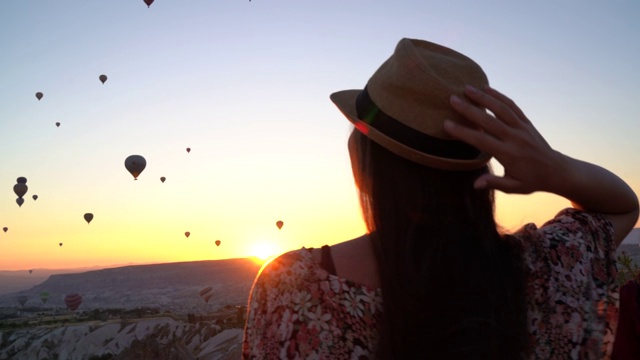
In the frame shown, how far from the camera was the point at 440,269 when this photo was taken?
1856 mm

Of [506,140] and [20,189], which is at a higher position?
[20,189]

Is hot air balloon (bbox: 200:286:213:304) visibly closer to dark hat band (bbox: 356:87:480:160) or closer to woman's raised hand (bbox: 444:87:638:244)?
dark hat band (bbox: 356:87:480:160)

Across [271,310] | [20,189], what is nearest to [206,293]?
[20,189]

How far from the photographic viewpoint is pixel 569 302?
194cm

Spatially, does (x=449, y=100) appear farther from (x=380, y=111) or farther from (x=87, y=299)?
(x=87, y=299)

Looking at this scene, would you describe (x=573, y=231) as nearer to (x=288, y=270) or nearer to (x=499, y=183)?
(x=499, y=183)

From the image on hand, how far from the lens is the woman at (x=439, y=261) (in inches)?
71.6

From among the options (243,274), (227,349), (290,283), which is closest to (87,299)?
(243,274)

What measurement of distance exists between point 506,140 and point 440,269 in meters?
0.40

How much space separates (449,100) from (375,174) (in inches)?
11.7

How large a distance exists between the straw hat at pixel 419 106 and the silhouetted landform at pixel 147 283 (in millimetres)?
98671

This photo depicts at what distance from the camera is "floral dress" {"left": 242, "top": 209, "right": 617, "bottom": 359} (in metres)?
1.84

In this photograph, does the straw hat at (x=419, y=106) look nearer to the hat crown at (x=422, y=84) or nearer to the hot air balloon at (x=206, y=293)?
the hat crown at (x=422, y=84)

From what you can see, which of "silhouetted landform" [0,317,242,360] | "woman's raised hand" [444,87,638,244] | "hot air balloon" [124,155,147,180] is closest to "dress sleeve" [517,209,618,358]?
"woman's raised hand" [444,87,638,244]
